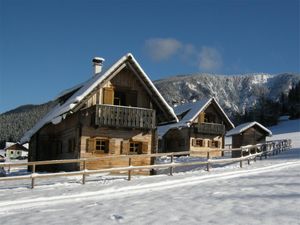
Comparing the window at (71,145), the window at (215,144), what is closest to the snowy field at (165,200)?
the window at (71,145)

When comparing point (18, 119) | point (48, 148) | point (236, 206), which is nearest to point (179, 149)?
point (48, 148)

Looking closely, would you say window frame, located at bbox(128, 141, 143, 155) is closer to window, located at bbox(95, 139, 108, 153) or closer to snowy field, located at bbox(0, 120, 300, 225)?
window, located at bbox(95, 139, 108, 153)

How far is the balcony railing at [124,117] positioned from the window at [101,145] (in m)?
1.57

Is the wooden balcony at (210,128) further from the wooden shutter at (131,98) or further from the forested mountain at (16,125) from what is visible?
the forested mountain at (16,125)

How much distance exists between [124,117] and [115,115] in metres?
0.61

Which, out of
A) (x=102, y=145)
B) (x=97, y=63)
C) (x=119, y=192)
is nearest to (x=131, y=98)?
(x=102, y=145)

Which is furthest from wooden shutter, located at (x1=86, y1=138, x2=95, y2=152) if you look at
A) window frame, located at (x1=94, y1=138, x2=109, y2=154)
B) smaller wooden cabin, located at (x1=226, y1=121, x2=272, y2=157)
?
smaller wooden cabin, located at (x1=226, y1=121, x2=272, y2=157)

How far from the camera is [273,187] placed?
1705 cm

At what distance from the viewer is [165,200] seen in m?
14.9

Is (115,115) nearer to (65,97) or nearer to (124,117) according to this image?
(124,117)

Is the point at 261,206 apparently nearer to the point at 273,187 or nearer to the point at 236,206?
the point at 236,206

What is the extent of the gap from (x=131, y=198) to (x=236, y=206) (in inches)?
157

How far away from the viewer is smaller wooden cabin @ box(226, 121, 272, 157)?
46.8m

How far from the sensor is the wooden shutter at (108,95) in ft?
93.0
